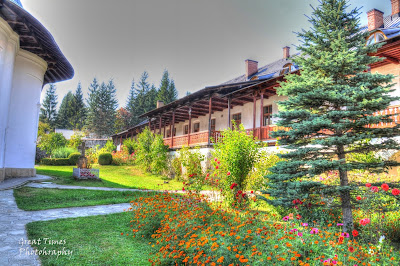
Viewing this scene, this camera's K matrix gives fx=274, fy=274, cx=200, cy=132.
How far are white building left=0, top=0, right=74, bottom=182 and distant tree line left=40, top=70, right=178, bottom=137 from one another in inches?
1404

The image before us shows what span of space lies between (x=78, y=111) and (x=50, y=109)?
244 inches

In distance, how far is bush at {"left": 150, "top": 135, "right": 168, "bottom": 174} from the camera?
16.5 meters

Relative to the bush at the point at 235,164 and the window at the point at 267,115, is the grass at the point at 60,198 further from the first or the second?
the window at the point at 267,115

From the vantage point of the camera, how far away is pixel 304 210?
584cm

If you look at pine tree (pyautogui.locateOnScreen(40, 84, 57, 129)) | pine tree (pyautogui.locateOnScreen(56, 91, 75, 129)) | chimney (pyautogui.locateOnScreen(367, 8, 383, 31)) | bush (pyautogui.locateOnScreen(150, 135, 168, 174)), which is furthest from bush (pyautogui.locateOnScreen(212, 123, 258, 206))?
pine tree (pyautogui.locateOnScreen(40, 84, 57, 129))

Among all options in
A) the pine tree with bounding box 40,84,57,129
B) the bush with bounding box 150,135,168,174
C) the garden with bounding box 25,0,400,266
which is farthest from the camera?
the pine tree with bounding box 40,84,57,129

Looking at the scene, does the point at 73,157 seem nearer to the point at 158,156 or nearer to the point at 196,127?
the point at 158,156

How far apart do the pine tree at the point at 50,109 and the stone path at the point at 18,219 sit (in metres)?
58.3

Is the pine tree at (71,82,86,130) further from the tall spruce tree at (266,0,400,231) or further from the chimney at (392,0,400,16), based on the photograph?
the tall spruce tree at (266,0,400,231)

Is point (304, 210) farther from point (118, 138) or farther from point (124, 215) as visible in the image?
point (118, 138)

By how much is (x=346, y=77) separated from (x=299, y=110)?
139cm

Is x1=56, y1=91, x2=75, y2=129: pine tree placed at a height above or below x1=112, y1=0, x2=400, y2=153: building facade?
above

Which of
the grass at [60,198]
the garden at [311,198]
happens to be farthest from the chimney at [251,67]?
the garden at [311,198]

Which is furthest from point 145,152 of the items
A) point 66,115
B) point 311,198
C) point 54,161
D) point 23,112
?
point 66,115
